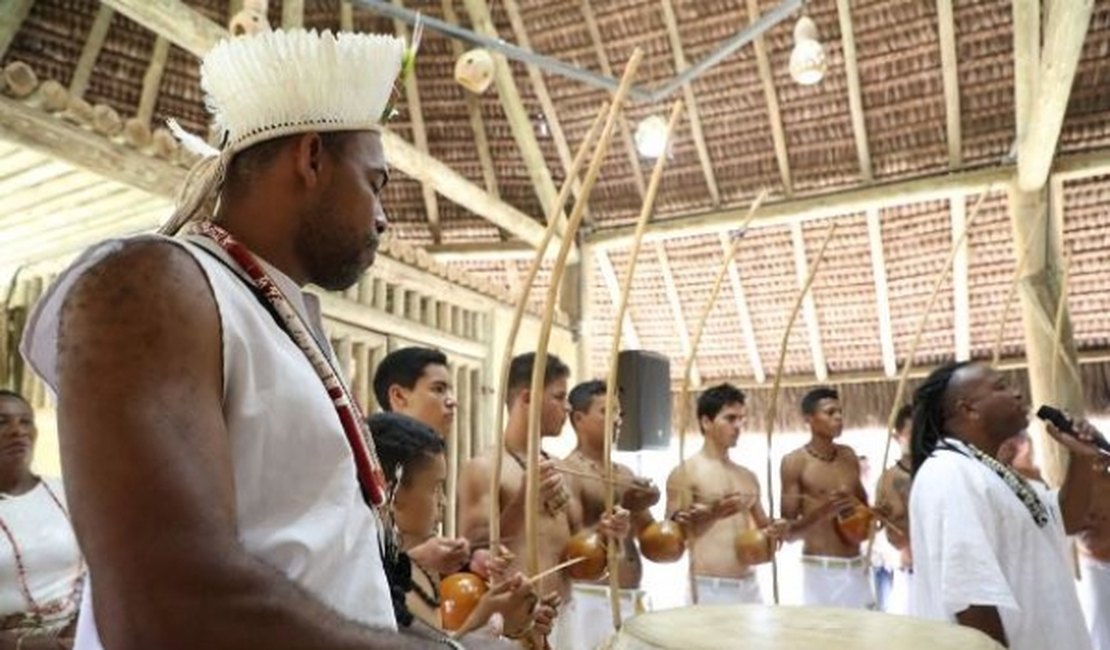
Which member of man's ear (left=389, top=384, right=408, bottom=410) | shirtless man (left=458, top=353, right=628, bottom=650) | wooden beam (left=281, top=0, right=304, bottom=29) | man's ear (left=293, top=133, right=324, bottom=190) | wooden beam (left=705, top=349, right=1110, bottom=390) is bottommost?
shirtless man (left=458, top=353, right=628, bottom=650)

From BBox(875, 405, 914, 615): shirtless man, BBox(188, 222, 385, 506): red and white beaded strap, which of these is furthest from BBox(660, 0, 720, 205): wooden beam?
BBox(188, 222, 385, 506): red and white beaded strap

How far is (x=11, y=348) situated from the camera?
12.0ft

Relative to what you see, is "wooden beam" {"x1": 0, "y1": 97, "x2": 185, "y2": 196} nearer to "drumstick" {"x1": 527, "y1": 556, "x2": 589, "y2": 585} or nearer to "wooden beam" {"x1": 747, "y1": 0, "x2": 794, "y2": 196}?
"drumstick" {"x1": 527, "y1": 556, "x2": 589, "y2": 585}

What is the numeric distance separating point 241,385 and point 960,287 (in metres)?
7.54

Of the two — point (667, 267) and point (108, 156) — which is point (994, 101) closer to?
point (667, 267)

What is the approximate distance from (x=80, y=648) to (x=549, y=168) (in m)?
6.86

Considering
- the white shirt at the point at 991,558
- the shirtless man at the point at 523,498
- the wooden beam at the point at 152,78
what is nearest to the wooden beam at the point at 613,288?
the wooden beam at the point at 152,78

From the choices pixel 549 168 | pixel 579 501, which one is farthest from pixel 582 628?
pixel 549 168

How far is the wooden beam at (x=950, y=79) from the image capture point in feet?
19.4

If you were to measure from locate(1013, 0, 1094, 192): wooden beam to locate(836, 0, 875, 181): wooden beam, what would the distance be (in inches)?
48.2

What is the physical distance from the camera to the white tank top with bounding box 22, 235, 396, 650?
2.68 ft

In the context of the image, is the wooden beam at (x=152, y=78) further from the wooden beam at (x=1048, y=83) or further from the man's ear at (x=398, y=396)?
the wooden beam at (x=1048, y=83)

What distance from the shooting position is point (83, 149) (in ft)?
10.4

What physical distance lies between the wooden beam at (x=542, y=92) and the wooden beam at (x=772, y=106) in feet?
5.29
